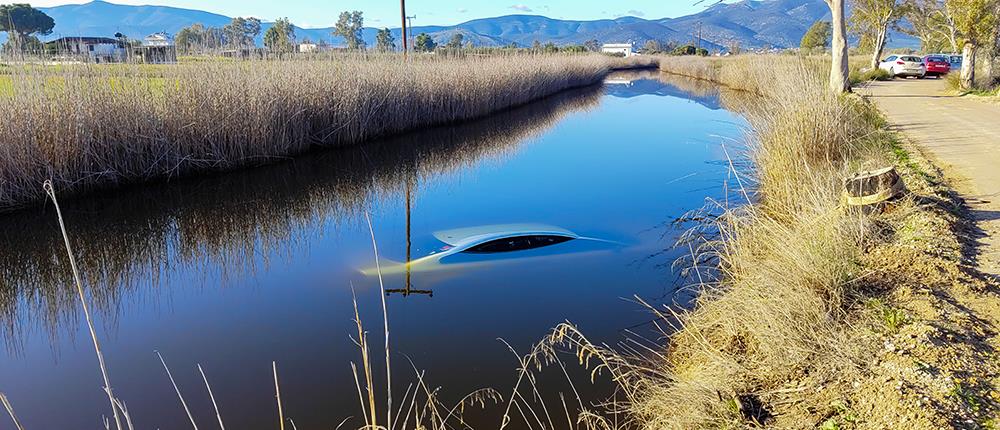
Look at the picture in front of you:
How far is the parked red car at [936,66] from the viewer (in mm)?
26219

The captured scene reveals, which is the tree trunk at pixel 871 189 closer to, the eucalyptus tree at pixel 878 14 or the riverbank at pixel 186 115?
the riverbank at pixel 186 115

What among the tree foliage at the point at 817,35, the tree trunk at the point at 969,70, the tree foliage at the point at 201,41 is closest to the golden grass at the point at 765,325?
the tree foliage at the point at 201,41

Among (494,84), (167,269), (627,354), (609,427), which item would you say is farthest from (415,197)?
(494,84)

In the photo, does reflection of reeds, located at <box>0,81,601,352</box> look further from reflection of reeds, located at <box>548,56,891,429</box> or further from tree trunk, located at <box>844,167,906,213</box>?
tree trunk, located at <box>844,167,906,213</box>

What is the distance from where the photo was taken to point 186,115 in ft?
30.1

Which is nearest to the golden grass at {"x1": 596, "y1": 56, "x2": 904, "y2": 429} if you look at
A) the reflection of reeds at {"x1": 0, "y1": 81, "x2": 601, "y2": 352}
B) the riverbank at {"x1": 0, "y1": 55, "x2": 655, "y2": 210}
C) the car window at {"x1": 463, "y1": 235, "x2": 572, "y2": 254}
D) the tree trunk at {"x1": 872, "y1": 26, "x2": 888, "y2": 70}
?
the car window at {"x1": 463, "y1": 235, "x2": 572, "y2": 254}

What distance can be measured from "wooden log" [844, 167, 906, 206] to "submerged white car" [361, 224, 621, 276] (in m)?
2.14

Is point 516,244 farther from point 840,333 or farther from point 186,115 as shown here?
point 186,115

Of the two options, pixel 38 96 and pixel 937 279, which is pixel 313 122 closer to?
pixel 38 96

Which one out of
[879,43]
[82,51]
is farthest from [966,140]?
[879,43]

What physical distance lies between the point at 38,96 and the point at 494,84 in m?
12.0

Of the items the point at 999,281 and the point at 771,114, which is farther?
the point at 771,114

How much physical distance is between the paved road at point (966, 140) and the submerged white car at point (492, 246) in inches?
A: 118

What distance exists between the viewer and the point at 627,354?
4.10 meters
